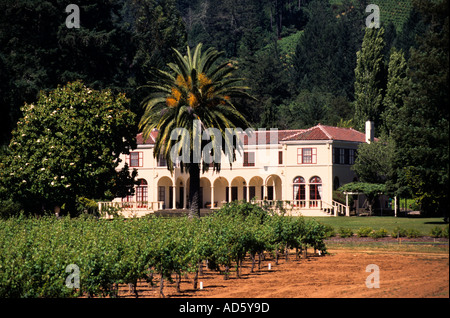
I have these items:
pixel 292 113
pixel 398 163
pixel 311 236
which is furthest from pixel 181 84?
pixel 292 113

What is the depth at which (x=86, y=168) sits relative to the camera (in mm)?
49281

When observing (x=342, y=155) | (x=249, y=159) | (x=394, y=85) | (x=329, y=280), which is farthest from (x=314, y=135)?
(x=329, y=280)

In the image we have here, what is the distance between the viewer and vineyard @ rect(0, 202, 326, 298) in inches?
752

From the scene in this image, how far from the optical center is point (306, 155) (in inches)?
2788

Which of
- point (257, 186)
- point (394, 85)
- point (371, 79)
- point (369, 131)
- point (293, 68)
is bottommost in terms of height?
point (257, 186)

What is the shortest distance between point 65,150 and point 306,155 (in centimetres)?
2855

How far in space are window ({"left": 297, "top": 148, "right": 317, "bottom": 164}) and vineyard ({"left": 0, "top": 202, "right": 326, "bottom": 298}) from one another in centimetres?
3850

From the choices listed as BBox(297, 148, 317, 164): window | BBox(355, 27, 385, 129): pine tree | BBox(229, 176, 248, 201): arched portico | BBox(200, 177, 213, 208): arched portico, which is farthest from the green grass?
BBox(355, 27, 385, 129): pine tree

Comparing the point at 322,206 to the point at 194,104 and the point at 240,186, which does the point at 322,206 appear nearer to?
the point at 240,186

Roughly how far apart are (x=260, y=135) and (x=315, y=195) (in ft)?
30.1

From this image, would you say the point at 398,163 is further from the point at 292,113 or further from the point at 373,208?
the point at 292,113

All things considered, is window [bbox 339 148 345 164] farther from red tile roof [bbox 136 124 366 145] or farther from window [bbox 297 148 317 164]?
window [bbox 297 148 317 164]

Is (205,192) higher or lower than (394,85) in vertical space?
→ lower
